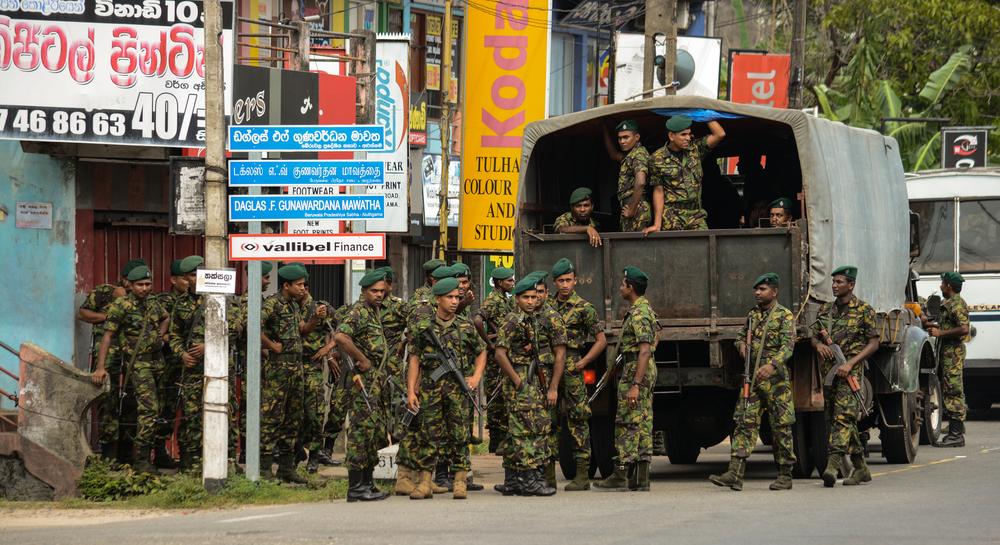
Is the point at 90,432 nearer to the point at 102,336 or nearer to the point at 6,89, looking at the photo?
the point at 102,336

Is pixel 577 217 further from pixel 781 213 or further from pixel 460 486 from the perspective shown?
pixel 460 486

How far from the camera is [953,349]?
18766mm

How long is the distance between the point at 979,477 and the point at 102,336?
7715 mm

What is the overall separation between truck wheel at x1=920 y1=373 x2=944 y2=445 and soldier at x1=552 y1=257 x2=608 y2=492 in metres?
6.11

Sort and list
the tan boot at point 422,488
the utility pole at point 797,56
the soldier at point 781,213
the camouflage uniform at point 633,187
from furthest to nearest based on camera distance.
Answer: the utility pole at point 797,56 < the soldier at point 781,213 < the camouflage uniform at point 633,187 < the tan boot at point 422,488

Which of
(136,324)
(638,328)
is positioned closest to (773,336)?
(638,328)

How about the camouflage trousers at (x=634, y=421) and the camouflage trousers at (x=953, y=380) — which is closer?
the camouflage trousers at (x=634, y=421)

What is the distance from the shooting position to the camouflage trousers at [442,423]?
40.4ft

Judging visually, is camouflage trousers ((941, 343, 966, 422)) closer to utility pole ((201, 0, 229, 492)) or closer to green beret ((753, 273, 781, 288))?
green beret ((753, 273, 781, 288))

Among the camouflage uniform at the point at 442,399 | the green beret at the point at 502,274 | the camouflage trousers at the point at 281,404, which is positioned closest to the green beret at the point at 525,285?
the camouflage uniform at the point at 442,399

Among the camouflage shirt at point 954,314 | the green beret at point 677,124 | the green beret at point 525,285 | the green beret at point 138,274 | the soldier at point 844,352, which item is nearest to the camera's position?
the green beret at point 525,285

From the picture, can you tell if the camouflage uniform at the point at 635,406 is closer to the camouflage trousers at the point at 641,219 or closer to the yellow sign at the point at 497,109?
the camouflage trousers at the point at 641,219

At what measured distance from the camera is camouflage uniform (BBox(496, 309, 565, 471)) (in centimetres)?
1249

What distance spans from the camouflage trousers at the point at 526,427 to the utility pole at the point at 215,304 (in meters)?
2.19
